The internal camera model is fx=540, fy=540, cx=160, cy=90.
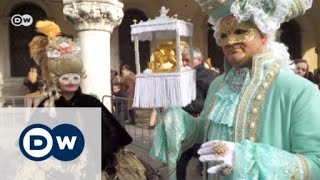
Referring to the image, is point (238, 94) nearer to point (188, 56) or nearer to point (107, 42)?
point (188, 56)

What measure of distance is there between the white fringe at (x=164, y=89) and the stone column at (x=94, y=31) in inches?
167

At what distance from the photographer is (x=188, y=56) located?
2979 millimetres

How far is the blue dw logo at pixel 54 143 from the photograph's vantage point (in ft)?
12.9

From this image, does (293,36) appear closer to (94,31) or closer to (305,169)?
(94,31)

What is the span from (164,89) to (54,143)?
1.89 meters

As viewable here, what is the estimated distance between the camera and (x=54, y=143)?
161 inches

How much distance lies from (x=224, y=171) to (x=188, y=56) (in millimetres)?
1204

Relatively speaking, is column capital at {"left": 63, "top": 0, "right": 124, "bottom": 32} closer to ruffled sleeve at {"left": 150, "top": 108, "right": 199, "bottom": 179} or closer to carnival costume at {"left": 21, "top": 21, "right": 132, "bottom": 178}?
carnival costume at {"left": 21, "top": 21, "right": 132, "bottom": 178}

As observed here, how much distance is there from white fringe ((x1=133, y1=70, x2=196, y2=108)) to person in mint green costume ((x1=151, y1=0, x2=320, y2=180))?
0.07 metres

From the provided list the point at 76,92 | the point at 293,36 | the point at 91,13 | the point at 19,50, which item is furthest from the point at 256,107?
the point at 293,36

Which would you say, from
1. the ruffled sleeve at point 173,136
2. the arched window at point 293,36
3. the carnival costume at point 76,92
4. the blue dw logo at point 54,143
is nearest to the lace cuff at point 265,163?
the ruffled sleeve at point 173,136

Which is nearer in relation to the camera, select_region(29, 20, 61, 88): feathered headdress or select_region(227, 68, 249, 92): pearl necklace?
select_region(227, 68, 249, 92): pearl necklace

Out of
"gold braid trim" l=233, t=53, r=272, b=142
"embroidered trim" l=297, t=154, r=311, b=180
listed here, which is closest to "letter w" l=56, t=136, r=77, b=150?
"gold braid trim" l=233, t=53, r=272, b=142

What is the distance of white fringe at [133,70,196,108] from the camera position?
7.88ft
